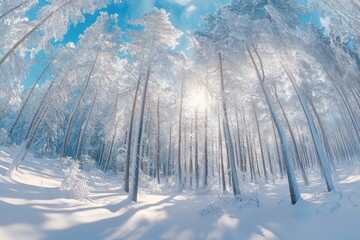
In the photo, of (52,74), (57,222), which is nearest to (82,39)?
(52,74)

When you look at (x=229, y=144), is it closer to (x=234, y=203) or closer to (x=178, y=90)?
(x=234, y=203)

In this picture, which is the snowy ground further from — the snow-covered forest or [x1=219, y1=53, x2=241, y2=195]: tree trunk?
[x1=219, y1=53, x2=241, y2=195]: tree trunk

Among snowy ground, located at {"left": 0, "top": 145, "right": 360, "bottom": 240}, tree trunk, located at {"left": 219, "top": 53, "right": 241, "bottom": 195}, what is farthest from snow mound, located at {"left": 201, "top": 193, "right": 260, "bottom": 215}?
tree trunk, located at {"left": 219, "top": 53, "right": 241, "bottom": 195}

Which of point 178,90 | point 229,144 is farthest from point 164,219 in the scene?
point 178,90

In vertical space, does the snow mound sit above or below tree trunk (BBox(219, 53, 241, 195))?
below

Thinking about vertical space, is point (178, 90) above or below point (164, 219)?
above

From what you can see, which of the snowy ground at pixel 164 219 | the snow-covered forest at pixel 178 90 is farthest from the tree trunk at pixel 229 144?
the snowy ground at pixel 164 219

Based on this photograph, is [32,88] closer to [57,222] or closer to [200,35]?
[200,35]

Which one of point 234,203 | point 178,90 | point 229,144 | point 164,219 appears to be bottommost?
point 164,219

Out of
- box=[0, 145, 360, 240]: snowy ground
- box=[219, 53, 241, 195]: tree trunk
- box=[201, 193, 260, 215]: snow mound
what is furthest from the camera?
box=[219, 53, 241, 195]: tree trunk

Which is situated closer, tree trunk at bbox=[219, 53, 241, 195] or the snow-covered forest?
the snow-covered forest

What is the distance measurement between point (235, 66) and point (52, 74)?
15563 mm

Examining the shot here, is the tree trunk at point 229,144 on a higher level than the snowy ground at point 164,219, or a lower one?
higher

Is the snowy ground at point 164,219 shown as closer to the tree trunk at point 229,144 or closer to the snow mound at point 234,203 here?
the snow mound at point 234,203
